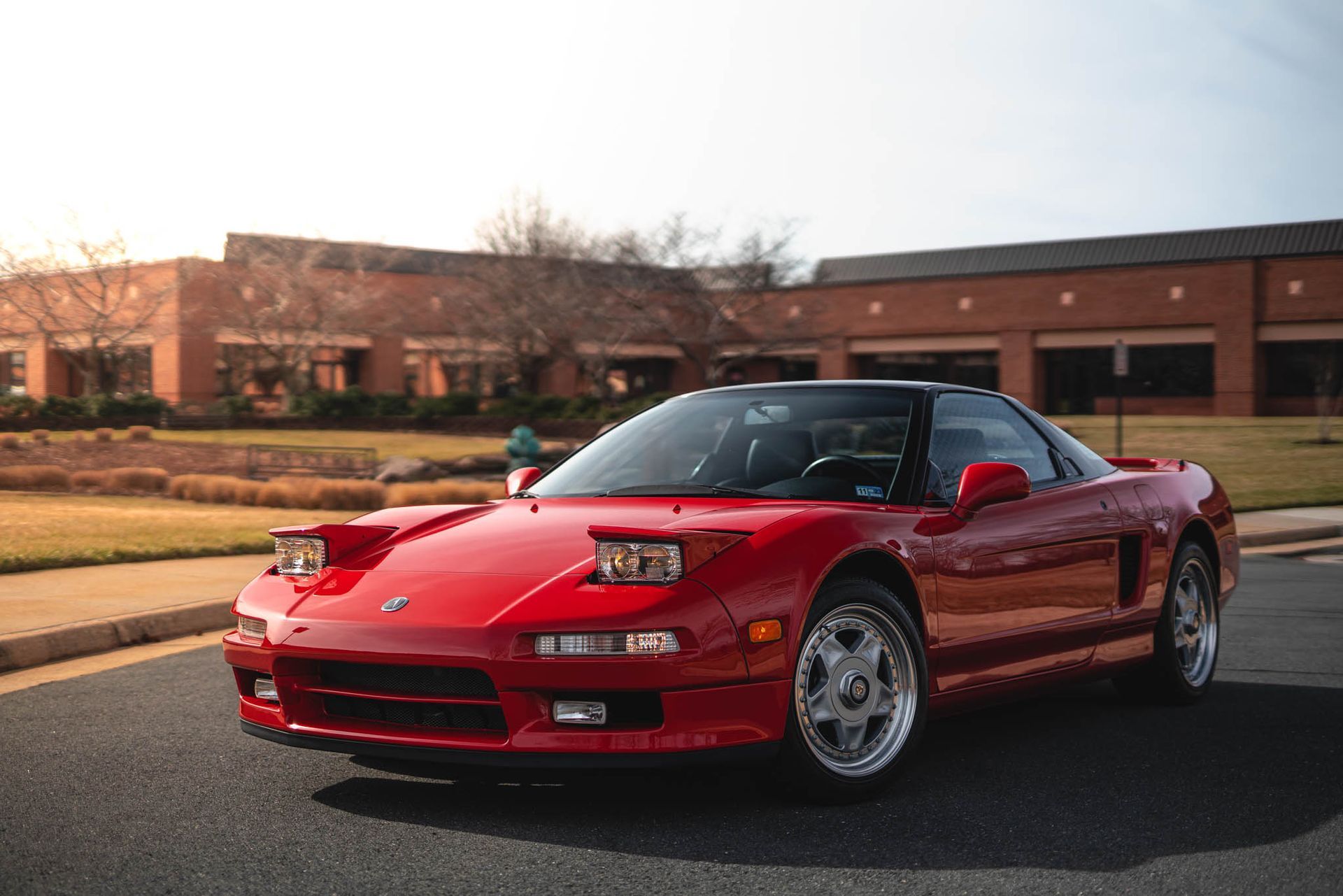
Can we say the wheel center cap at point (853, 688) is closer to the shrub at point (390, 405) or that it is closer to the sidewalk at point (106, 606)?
the sidewalk at point (106, 606)

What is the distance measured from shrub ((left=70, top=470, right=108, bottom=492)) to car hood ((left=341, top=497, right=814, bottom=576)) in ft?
44.4

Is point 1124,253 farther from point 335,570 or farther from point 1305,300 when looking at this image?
point 335,570

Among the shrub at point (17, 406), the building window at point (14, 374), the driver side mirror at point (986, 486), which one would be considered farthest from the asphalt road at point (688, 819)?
the building window at point (14, 374)

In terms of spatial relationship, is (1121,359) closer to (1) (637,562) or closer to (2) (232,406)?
(1) (637,562)

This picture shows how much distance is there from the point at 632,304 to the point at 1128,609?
38.8 meters

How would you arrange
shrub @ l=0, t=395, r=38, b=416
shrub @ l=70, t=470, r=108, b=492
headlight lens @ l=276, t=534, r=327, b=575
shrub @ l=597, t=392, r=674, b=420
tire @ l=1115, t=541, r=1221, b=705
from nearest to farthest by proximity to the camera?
headlight lens @ l=276, t=534, r=327, b=575 < tire @ l=1115, t=541, r=1221, b=705 < shrub @ l=70, t=470, r=108, b=492 < shrub @ l=0, t=395, r=38, b=416 < shrub @ l=597, t=392, r=674, b=420

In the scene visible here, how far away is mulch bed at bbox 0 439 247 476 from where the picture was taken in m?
17.8

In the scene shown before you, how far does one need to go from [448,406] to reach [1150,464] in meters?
38.0

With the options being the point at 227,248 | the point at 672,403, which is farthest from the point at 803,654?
the point at 227,248

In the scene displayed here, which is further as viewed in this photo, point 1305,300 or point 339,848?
point 1305,300

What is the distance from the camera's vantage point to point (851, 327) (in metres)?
55.0

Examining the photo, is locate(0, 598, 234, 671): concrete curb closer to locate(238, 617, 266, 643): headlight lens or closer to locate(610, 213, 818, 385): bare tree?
locate(238, 617, 266, 643): headlight lens

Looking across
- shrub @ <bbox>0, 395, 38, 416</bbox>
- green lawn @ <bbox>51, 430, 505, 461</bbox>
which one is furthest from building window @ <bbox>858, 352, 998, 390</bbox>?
shrub @ <bbox>0, 395, 38, 416</bbox>

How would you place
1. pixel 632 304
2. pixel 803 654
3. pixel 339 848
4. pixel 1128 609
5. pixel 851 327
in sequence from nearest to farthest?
pixel 339 848 → pixel 803 654 → pixel 1128 609 → pixel 632 304 → pixel 851 327
